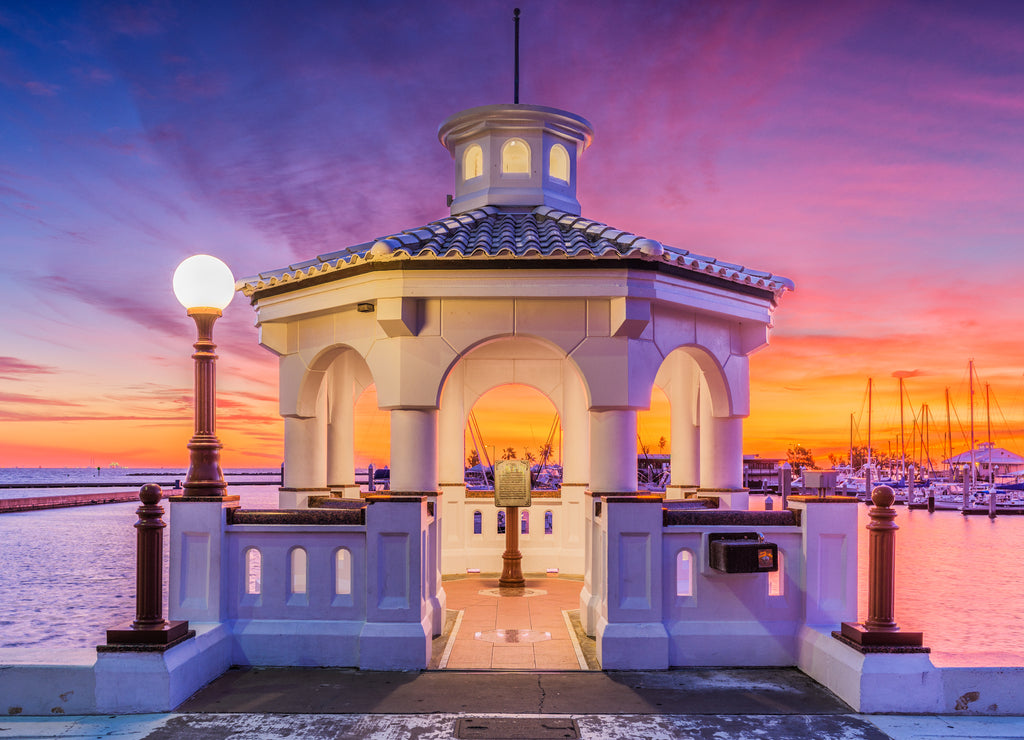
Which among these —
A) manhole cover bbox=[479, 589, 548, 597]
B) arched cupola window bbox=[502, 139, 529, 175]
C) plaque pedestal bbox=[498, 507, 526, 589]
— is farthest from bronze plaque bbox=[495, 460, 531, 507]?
arched cupola window bbox=[502, 139, 529, 175]

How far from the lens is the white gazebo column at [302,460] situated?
394 inches

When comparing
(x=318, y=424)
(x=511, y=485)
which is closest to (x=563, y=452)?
(x=511, y=485)

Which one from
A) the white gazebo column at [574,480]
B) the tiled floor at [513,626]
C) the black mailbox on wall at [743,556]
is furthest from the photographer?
the white gazebo column at [574,480]

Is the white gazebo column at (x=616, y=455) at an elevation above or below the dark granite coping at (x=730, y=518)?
above

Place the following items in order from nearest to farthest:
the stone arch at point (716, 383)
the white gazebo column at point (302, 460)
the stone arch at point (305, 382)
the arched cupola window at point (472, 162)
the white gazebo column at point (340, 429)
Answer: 1. the stone arch at point (716, 383)
2. the stone arch at point (305, 382)
3. the white gazebo column at point (302, 460)
4. the white gazebo column at point (340, 429)
5. the arched cupola window at point (472, 162)

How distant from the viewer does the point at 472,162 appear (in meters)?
11.6

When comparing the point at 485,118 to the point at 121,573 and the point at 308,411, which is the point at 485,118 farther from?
the point at 121,573

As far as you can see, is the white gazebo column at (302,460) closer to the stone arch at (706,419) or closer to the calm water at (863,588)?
the calm water at (863,588)

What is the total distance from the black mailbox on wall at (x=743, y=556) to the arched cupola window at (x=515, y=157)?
6.34 metres

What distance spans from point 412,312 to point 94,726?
15.2 ft

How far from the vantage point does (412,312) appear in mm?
8164

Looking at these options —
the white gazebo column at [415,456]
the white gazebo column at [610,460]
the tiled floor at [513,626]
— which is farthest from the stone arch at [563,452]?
the white gazebo column at [415,456]

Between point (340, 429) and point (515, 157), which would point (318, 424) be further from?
point (515, 157)

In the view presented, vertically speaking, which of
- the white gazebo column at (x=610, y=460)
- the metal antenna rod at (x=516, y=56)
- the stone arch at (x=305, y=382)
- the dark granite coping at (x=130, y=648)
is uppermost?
the metal antenna rod at (x=516, y=56)
